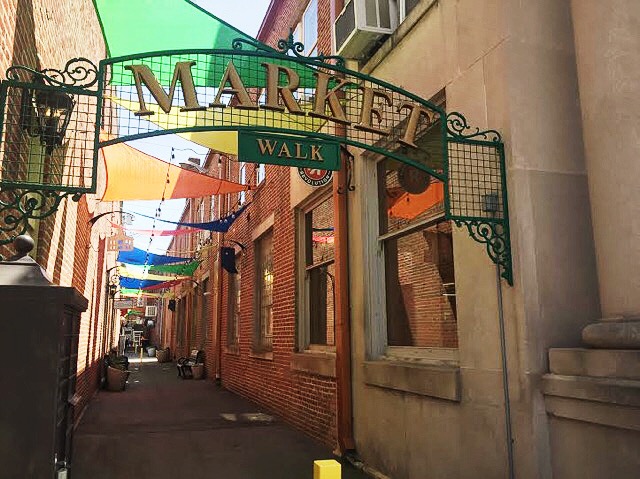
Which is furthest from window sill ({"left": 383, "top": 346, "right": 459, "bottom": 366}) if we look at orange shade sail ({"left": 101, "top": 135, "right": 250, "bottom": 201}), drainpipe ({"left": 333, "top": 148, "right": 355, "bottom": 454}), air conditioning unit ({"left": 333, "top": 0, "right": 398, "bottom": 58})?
orange shade sail ({"left": 101, "top": 135, "right": 250, "bottom": 201})

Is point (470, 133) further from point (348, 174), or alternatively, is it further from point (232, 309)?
point (232, 309)

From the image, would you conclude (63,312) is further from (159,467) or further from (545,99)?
(159,467)

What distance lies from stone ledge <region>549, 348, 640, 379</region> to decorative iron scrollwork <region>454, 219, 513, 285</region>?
2.10 ft

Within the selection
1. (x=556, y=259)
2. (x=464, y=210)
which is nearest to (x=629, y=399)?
(x=556, y=259)

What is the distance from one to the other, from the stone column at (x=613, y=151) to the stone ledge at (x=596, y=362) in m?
0.11

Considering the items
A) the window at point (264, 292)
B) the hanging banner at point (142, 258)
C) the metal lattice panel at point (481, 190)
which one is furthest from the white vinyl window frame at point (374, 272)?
the hanging banner at point (142, 258)

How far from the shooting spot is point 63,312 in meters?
2.98

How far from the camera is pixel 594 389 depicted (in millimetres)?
3396

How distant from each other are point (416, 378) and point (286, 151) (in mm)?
2429

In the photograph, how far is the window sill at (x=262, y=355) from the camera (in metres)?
10.7

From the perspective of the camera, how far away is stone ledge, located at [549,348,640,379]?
10.8 feet

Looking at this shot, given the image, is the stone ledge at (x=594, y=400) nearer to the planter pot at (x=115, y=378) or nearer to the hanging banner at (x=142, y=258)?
the planter pot at (x=115, y=378)

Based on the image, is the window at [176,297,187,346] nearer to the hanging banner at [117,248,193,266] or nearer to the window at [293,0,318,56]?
the hanging banner at [117,248,193,266]

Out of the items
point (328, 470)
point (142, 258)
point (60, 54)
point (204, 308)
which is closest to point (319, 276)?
point (60, 54)
